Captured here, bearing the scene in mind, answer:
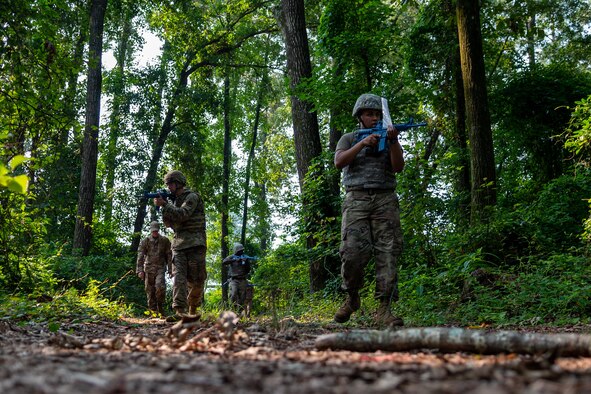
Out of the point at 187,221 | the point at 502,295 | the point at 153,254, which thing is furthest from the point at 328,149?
the point at 502,295

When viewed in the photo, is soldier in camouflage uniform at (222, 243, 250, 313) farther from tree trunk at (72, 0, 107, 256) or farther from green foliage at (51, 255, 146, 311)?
tree trunk at (72, 0, 107, 256)

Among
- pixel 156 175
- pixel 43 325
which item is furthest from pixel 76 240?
pixel 43 325

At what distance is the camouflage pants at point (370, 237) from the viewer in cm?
626

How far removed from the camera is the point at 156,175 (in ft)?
86.5

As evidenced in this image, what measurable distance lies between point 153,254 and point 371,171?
8170mm

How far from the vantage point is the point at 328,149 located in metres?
17.5

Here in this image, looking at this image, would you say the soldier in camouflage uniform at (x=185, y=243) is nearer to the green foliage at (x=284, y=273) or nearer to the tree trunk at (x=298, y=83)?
the green foliage at (x=284, y=273)

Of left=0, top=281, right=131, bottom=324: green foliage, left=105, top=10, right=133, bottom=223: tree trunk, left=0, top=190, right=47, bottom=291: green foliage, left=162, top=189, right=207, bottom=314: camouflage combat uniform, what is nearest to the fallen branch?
left=0, top=281, right=131, bottom=324: green foliage

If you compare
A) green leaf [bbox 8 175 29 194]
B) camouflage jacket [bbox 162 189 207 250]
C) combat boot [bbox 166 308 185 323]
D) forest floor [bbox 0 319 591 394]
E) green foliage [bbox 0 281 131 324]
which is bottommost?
forest floor [bbox 0 319 591 394]

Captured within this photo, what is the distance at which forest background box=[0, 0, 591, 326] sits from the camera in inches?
318

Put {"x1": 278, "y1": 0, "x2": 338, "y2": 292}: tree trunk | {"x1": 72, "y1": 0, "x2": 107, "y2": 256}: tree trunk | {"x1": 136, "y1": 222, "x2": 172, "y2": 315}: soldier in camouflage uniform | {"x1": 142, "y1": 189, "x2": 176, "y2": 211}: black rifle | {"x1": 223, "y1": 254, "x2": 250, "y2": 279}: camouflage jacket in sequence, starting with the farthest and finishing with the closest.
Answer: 1. {"x1": 72, "y1": 0, "x2": 107, "y2": 256}: tree trunk
2. {"x1": 223, "y1": 254, "x2": 250, "y2": 279}: camouflage jacket
3. {"x1": 278, "y1": 0, "x2": 338, "y2": 292}: tree trunk
4. {"x1": 136, "y1": 222, "x2": 172, "y2": 315}: soldier in camouflage uniform
5. {"x1": 142, "y1": 189, "x2": 176, "y2": 211}: black rifle

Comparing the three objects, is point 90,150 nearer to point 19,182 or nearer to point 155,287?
point 155,287

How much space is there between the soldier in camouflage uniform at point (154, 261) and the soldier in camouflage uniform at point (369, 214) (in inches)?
301

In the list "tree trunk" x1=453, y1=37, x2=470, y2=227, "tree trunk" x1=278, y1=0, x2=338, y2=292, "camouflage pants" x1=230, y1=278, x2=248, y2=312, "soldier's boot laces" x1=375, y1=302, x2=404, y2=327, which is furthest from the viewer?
"camouflage pants" x1=230, y1=278, x2=248, y2=312
